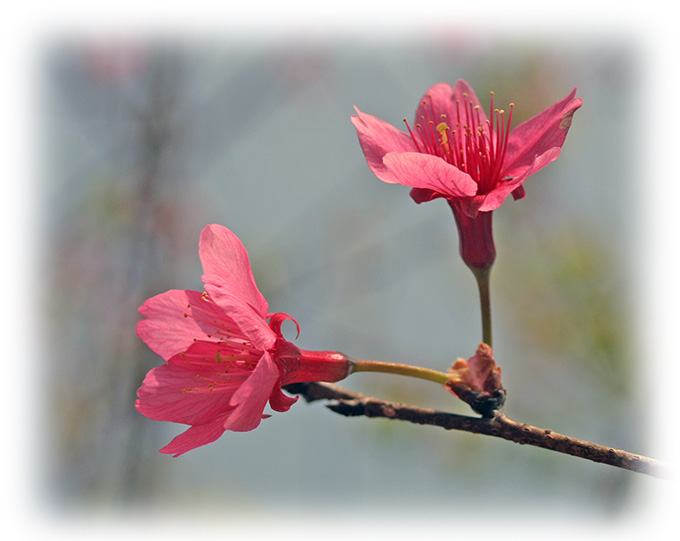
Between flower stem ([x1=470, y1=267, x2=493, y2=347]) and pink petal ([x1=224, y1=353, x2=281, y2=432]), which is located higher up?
flower stem ([x1=470, y1=267, x2=493, y2=347])

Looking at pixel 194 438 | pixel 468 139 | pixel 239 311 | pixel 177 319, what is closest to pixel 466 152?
A: pixel 468 139

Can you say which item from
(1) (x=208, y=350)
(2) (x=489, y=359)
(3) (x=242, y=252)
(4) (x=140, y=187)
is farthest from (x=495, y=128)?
(4) (x=140, y=187)

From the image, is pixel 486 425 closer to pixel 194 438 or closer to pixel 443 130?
pixel 194 438

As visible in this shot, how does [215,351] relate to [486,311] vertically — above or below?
below

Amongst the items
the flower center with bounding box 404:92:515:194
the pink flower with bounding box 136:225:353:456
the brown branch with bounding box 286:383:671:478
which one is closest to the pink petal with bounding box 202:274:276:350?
the pink flower with bounding box 136:225:353:456

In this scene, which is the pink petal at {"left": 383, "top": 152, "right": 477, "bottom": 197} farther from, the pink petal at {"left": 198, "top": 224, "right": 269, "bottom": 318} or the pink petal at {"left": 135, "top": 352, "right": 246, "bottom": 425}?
the pink petal at {"left": 135, "top": 352, "right": 246, "bottom": 425}

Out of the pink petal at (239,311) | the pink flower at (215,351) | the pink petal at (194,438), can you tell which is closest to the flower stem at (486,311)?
the pink flower at (215,351)

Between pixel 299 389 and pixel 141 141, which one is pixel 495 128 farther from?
pixel 141 141
